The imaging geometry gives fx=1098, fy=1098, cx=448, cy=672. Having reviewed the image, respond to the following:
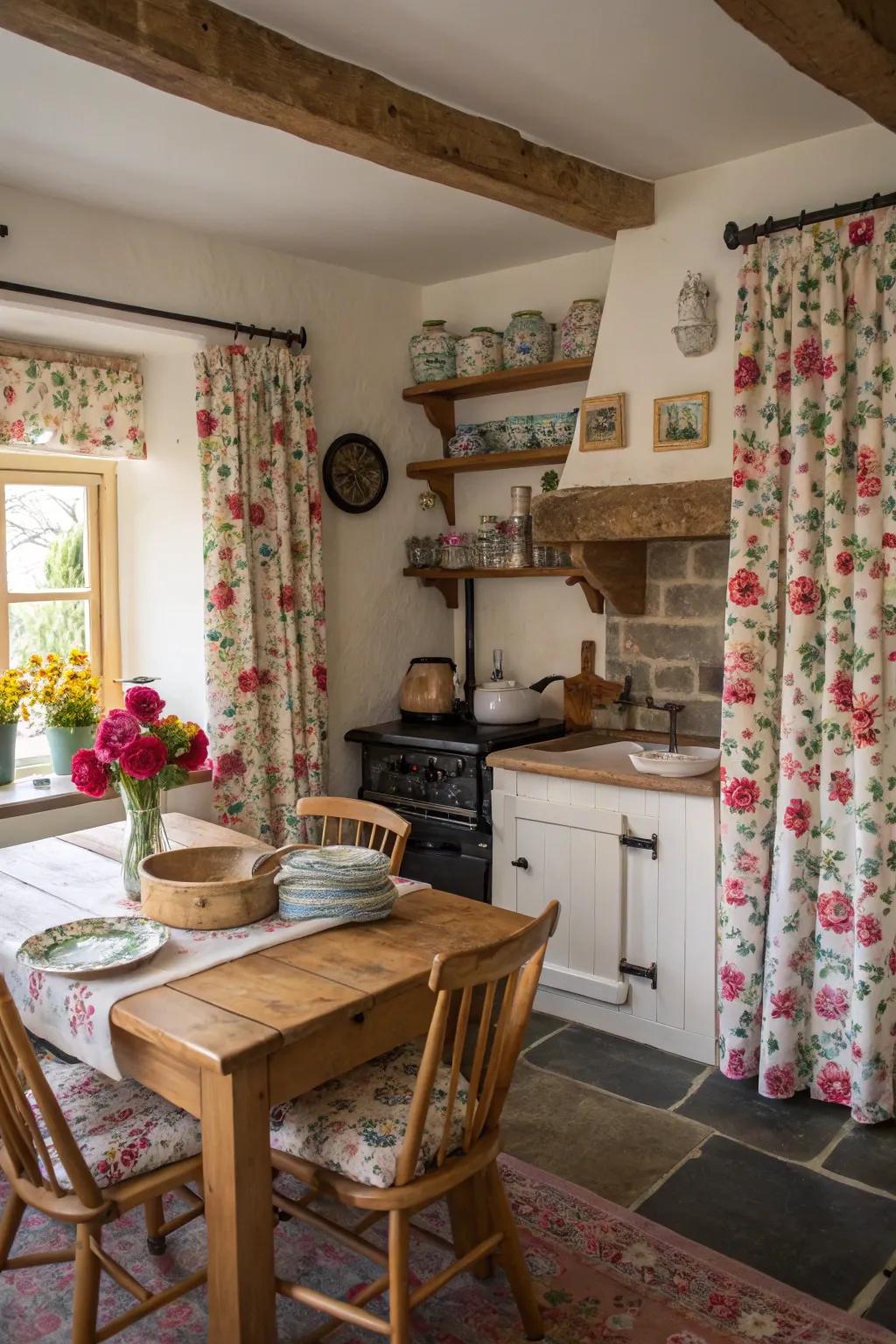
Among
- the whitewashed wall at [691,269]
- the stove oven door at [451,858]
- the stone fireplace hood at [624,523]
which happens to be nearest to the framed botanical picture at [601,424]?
the whitewashed wall at [691,269]

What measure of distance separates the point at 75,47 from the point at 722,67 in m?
1.45

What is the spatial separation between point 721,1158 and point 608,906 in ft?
2.65

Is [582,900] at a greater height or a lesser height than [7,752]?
lesser

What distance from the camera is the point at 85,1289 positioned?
6.18 feet

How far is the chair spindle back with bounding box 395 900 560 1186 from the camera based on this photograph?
1743mm

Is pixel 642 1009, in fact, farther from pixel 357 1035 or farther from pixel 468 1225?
pixel 357 1035

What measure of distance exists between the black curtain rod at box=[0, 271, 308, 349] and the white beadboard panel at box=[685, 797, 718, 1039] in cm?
214

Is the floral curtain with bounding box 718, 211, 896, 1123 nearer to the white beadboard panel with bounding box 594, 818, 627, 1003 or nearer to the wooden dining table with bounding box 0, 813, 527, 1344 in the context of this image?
the white beadboard panel with bounding box 594, 818, 627, 1003

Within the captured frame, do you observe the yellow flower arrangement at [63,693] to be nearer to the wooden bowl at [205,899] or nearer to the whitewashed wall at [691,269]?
the wooden bowl at [205,899]

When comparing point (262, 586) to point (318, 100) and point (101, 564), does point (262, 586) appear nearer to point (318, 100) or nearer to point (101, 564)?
point (101, 564)

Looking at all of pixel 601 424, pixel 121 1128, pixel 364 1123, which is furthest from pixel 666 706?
pixel 121 1128

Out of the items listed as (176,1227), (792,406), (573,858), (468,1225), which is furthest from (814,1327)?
(792,406)

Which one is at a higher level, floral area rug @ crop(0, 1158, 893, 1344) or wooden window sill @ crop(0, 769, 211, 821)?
wooden window sill @ crop(0, 769, 211, 821)

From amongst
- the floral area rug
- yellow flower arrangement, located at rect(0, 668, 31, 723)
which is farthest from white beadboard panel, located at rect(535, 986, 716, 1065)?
yellow flower arrangement, located at rect(0, 668, 31, 723)
